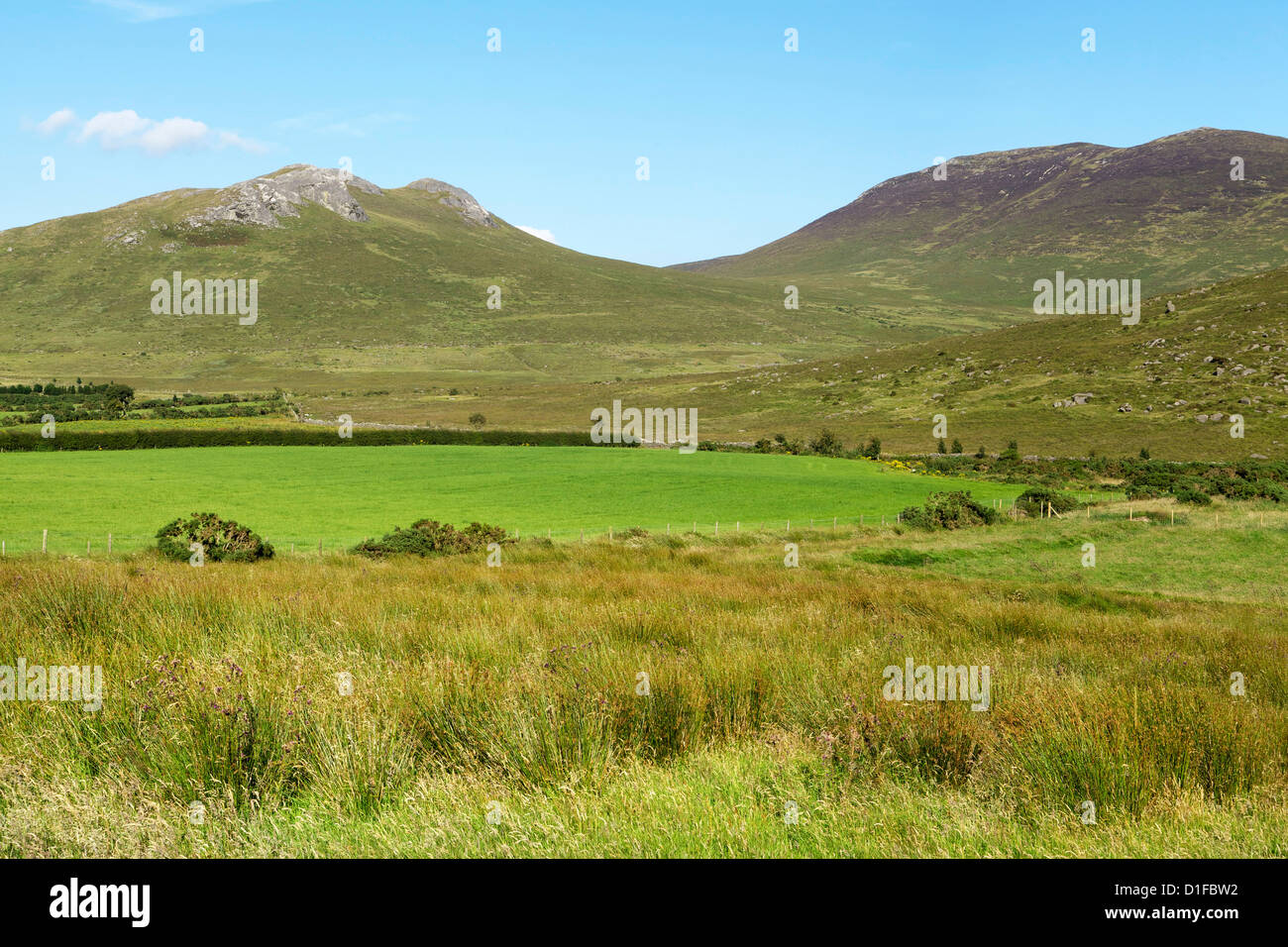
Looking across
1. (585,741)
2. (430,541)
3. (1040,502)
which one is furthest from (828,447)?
(585,741)

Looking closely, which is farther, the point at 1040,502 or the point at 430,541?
the point at 1040,502

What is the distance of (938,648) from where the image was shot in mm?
9094

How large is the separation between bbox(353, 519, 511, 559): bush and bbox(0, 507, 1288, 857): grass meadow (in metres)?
19.2

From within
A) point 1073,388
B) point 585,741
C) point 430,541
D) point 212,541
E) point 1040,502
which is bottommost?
point 430,541

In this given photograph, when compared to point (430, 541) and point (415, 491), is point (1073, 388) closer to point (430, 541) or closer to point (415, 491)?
point (415, 491)

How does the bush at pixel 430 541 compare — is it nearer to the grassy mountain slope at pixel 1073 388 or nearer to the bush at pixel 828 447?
the bush at pixel 828 447

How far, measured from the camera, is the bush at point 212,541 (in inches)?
1013

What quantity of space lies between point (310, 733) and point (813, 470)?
60702mm

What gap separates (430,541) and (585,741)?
1012 inches

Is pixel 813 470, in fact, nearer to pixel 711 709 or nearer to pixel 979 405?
pixel 979 405

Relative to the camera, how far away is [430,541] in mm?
30250

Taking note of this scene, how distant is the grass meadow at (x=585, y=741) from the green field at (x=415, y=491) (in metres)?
24.5

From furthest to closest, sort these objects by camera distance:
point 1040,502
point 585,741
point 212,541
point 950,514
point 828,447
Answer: point 828,447 → point 1040,502 → point 950,514 → point 212,541 → point 585,741
